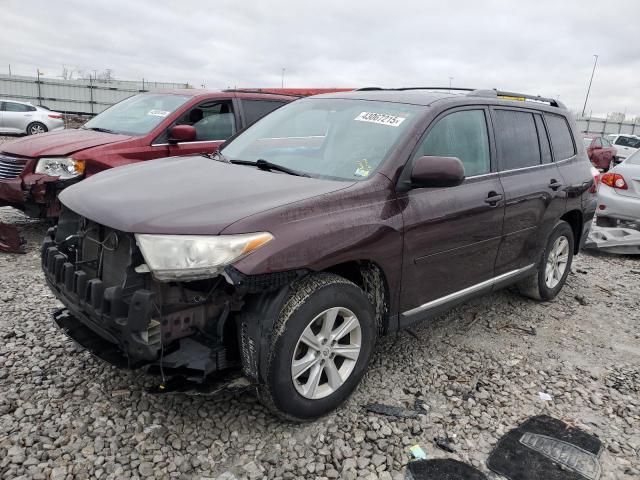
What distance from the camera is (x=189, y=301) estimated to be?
2.41 meters

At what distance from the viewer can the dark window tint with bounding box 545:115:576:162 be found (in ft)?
14.9

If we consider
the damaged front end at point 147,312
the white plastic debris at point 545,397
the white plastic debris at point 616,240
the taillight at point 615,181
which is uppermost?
the taillight at point 615,181

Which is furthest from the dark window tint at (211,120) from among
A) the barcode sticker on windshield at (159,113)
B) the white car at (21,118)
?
the white car at (21,118)

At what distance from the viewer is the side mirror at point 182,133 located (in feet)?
18.7

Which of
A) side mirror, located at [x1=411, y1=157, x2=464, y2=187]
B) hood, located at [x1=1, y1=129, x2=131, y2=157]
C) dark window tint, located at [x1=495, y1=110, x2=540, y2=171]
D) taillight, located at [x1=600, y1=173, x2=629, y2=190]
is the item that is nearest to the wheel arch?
side mirror, located at [x1=411, y1=157, x2=464, y2=187]

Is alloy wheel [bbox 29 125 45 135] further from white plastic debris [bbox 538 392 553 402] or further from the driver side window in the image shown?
white plastic debris [bbox 538 392 553 402]

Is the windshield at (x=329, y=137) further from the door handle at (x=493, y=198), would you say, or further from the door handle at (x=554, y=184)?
the door handle at (x=554, y=184)

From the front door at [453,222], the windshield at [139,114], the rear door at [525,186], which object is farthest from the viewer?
the windshield at [139,114]

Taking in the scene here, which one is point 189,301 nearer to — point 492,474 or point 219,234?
point 219,234

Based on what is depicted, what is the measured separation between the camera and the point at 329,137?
3.44 m

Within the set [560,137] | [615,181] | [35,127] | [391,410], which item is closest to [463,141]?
[560,137]

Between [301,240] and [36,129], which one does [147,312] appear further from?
[36,129]

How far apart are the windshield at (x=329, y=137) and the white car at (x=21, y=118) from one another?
1848cm

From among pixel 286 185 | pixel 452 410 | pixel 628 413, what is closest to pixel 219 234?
pixel 286 185
